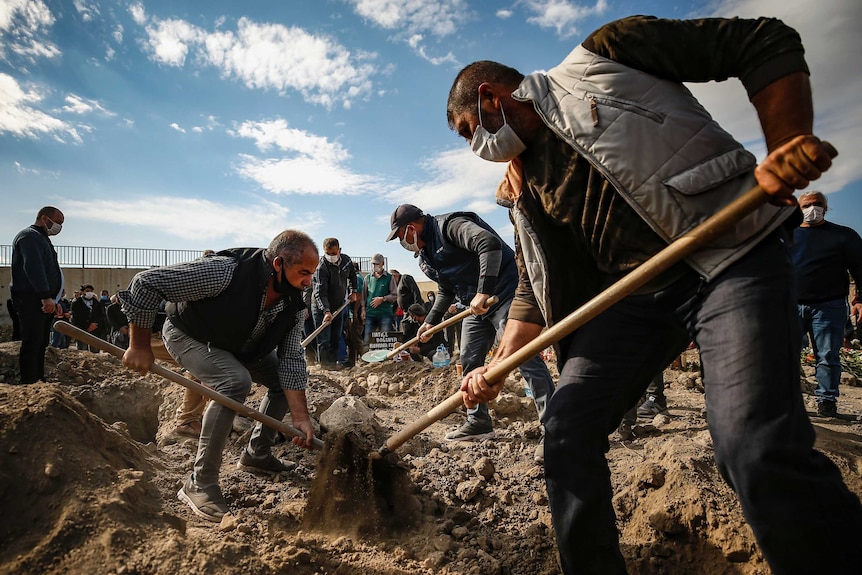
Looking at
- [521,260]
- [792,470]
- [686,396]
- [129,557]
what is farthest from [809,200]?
Result: [129,557]

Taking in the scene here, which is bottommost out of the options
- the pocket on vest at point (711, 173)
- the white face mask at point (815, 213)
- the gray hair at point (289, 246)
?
the pocket on vest at point (711, 173)

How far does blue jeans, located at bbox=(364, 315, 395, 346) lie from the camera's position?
9430 mm

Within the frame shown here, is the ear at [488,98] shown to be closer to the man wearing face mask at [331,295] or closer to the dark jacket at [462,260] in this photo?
the dark jacket at [462,260]

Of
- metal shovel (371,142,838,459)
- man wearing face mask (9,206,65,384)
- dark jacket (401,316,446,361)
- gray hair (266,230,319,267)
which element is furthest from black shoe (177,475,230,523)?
dark jacket (401,316,446,361)

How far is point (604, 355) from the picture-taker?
1651 millimetres

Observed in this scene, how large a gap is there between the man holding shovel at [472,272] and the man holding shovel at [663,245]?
6.64 ft

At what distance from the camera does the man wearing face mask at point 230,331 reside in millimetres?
3004

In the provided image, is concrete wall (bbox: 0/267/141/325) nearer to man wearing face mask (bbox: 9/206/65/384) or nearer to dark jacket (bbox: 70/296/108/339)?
dark jacket (bbox: 70/296/108/339)

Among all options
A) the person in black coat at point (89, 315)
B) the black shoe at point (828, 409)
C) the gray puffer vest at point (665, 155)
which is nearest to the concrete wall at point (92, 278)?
the person in black coat at point (89, 315)

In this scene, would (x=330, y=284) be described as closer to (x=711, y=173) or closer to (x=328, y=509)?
(x=328, y=509)

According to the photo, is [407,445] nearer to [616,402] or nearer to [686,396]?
[616,402]

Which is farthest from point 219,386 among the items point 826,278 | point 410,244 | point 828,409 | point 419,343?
point 419,343

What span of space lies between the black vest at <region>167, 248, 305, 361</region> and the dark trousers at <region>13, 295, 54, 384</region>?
10.2ft

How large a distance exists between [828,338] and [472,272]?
362 centimetres
